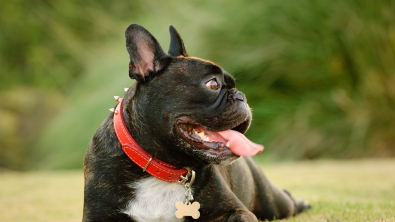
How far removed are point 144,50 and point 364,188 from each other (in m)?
3.29

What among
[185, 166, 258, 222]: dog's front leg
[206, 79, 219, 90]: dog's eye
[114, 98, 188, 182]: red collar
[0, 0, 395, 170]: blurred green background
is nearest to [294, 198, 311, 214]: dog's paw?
[185, 166, 258, 222]: dog's front leg

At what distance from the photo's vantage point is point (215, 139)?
2.69 metres

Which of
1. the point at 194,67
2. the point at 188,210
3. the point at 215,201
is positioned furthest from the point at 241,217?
the point at 194,67

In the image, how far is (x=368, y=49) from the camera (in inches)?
322

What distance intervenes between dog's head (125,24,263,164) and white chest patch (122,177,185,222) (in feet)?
0.68

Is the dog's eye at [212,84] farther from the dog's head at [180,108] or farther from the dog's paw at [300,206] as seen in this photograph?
the dog's paw at [300,206]

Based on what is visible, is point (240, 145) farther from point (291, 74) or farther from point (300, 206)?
point (291, 74)

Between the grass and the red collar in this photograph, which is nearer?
the red collar

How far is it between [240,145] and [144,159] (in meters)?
0.58

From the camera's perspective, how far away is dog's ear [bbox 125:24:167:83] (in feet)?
8.70

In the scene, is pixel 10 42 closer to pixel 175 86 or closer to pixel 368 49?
pixel 368 49

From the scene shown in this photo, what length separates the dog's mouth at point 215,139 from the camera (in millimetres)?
2564

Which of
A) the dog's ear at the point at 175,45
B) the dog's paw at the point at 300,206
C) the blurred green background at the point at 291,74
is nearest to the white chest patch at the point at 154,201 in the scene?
the dog's ear at the point at 175,45

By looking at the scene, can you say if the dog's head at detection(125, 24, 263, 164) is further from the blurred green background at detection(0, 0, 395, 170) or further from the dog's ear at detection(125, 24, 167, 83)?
the blurred green background at detection(0, 0, 395, 170)
